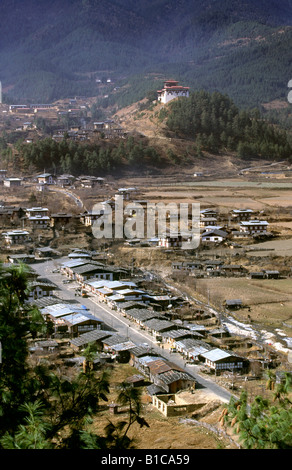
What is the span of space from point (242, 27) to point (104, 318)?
113663 millimetres

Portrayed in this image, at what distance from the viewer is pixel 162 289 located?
17.8 meters

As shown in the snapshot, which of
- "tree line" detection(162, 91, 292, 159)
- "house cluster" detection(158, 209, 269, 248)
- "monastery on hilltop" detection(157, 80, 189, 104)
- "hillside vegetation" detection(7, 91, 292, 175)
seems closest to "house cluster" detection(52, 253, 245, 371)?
"house cluster" detection(158, 209, 269, 248)

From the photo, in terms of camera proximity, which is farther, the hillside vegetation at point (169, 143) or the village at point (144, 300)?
the hillside vegetation at point (169, 143)

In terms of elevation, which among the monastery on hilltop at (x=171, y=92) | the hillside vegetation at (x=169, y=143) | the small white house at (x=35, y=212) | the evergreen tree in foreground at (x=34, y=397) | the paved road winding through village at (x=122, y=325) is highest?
the monastery on hilltop at (x=171, y=92)

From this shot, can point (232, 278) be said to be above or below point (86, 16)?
below

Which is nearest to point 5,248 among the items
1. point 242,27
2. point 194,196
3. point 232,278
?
point 232,278

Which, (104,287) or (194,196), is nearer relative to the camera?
(104,287)

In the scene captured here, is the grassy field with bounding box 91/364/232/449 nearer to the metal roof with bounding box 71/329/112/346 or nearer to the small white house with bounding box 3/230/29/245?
the metal roof with bounding box 71/329/112/346

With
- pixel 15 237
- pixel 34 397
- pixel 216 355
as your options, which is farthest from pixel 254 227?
pixel 34 397

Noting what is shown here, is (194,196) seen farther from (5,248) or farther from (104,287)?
(104,287)

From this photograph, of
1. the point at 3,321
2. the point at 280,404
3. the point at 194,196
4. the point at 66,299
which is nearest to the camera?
the point at 3,321

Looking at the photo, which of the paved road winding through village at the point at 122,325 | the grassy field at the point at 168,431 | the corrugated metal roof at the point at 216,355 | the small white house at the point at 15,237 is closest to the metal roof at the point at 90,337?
the paved road winding through village at the point at 122,325

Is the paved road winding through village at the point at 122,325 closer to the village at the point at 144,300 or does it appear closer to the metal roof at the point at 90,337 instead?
the village at the point at 144,300
